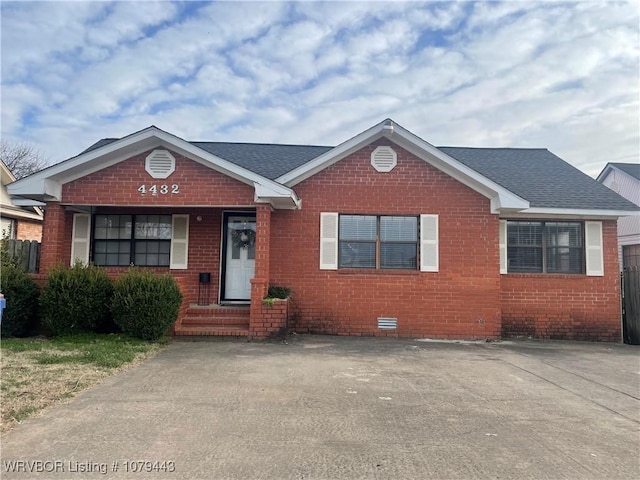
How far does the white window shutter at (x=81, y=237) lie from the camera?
10.6m

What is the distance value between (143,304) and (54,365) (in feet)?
6.15

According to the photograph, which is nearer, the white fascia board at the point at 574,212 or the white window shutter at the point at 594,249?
the white fascia board at the point at 574,212

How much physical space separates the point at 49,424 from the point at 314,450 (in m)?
2.63

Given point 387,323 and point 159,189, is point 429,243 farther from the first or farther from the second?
point 159,189

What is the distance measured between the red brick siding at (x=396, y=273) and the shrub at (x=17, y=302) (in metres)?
4.89

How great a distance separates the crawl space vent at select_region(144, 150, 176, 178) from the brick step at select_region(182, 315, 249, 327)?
3180 millimetres

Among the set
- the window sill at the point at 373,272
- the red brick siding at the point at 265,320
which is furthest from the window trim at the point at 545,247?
the red brick siding at the point at 265,320

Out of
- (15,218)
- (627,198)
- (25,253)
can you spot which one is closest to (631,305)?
(627,198)

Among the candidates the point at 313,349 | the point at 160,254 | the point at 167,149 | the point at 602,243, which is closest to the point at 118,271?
the point at 160,254

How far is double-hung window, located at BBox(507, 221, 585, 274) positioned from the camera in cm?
1060

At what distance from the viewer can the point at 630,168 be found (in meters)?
17.4

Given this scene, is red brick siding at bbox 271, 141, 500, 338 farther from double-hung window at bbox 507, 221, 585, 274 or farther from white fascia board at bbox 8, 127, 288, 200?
white fascia board at bbox 8, 127, 288, 200

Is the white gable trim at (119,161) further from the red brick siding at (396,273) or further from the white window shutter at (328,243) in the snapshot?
the red brick siding at (396,273)

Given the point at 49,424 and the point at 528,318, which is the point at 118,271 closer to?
the point at 49,424
